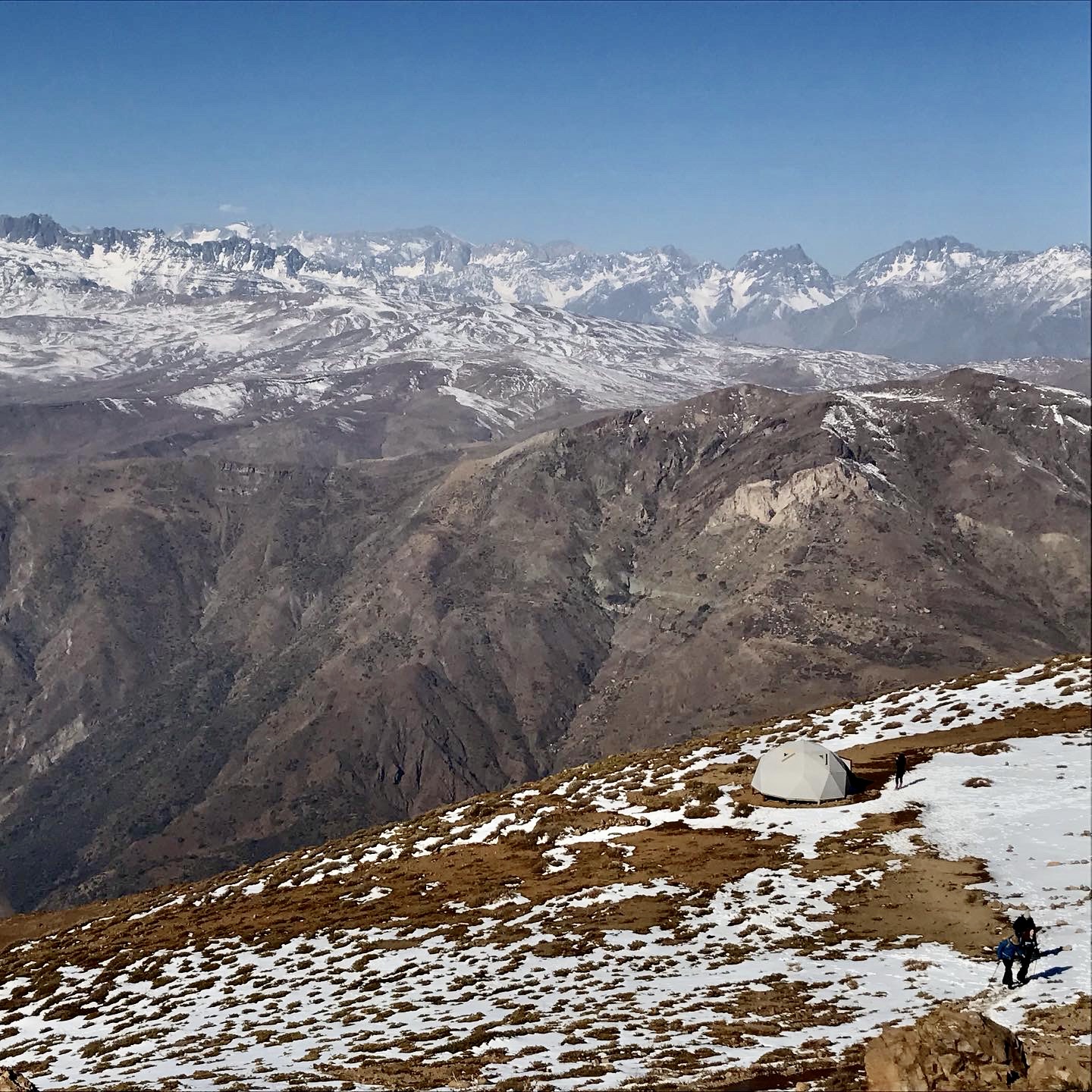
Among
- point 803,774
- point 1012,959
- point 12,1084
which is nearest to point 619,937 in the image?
point 1012,959

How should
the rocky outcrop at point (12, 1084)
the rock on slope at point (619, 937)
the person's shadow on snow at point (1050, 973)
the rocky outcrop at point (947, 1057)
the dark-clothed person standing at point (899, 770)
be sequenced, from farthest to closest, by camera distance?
the dark-clothed person standing at point (899, 770), the person's shadow on snow at point (1050, 973), the rock on slope at point (619, 937), the rocky outcrop at point (12, 1084), the rocky outcrop at point (947, 1057)

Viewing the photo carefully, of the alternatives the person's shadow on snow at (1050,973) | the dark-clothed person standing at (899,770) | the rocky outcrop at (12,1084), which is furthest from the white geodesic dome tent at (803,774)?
the rocky outcrop at (12,1084)

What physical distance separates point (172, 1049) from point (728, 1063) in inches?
821

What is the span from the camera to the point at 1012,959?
30.9m

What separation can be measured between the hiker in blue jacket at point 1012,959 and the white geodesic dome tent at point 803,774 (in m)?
25.2

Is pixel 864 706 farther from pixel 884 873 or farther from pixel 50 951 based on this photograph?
pixel 50 951

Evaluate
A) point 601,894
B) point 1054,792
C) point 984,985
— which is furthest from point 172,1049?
point 1054,792

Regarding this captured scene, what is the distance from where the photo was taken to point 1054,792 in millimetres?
50562

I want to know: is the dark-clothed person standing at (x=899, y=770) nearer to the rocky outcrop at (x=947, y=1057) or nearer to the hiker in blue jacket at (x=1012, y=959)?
the hiker in blue jacket at (x=1012, y=959)

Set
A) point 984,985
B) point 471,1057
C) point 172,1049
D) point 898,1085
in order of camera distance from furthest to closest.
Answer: point 172,1049, point 984,985, point 471,1057, point 898,1085

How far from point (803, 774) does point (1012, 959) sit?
1047 inches

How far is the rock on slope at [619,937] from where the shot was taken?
1156 inches

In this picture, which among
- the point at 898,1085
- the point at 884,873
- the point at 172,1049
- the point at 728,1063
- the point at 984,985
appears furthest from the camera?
the point at 884,873

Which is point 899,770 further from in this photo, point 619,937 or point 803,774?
point 619,937
